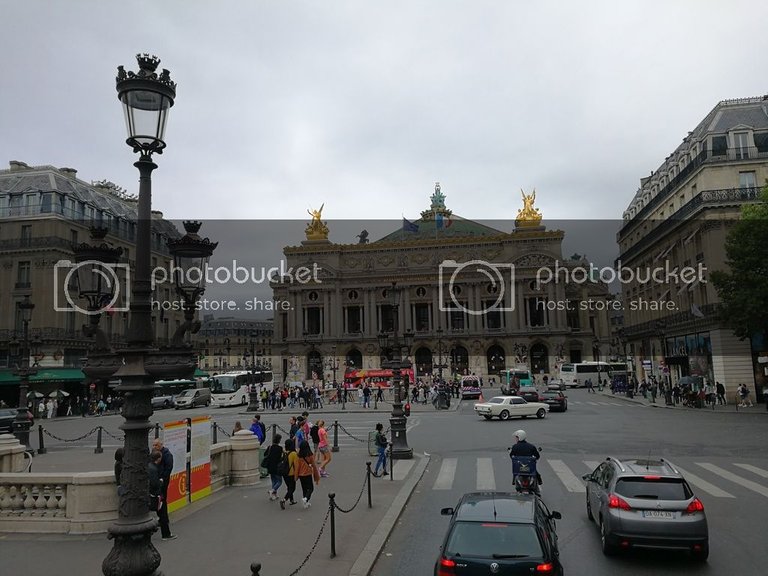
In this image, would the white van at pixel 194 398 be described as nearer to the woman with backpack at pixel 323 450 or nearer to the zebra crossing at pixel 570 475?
the zebra crossing at pixel 570 475

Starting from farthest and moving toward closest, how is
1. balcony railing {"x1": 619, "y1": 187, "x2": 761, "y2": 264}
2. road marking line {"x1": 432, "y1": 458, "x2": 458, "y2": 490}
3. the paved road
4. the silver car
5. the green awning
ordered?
the green awning < balcony railing {"x1": 619, "y1": 187, "x2": 761, "y2": 264} < road marking line {"x1": 432, "y1": 458, "x2": 458, "y2": 490} < the paved road < the silver car

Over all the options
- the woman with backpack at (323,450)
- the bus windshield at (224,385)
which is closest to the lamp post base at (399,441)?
the woman with backpack at (323,450)

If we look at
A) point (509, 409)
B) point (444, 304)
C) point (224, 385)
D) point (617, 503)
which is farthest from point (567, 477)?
point (444, 304)

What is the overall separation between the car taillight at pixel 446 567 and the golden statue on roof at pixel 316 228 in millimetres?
100380

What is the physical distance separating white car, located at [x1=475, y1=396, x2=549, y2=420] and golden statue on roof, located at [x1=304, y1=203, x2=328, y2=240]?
249 feet

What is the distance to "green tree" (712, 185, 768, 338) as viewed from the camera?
33.7 meters

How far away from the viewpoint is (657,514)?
30.1 ft

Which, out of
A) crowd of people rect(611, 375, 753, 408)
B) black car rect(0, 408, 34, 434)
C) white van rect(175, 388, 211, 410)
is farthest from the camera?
white van rect(175, 388, 211, 410)

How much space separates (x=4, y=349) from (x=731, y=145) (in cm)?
5713

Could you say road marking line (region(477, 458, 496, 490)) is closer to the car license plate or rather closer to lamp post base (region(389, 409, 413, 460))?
lamp post base (region(389, 409, 413, 460))

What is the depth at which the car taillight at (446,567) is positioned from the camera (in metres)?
6.95

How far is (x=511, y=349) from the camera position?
92375 millimetres

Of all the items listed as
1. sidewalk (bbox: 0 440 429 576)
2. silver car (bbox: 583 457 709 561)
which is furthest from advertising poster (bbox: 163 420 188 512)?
silver car (bbox: 583 457 709 561)

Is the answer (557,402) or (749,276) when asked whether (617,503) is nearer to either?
(749,276)
